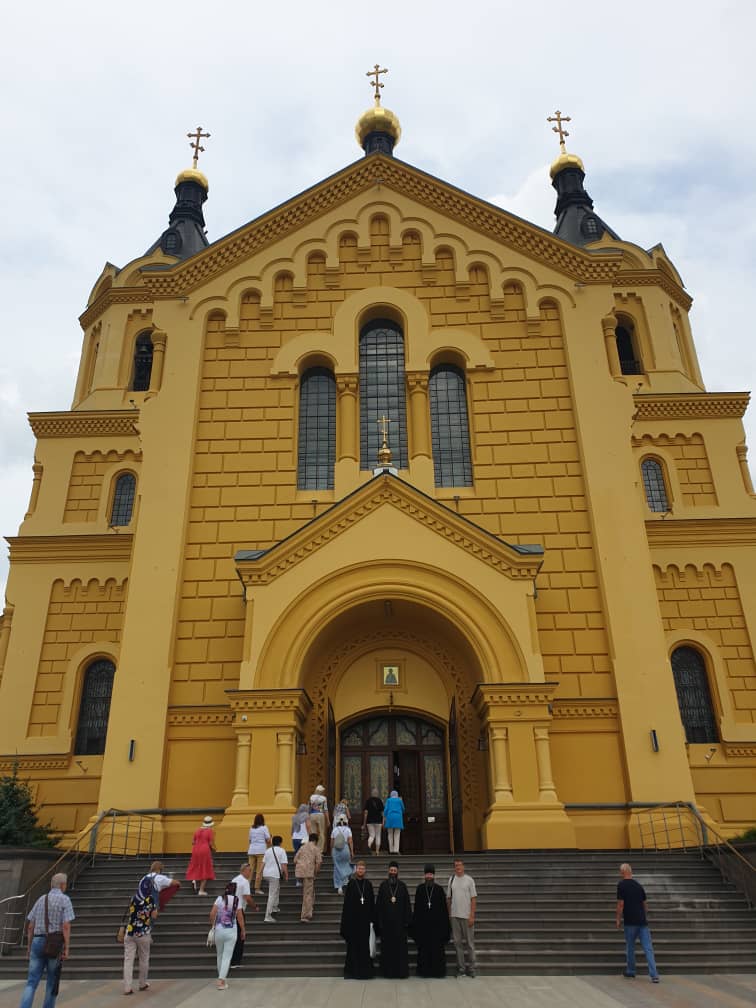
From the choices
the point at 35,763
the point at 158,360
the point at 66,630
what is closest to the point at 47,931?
the point at 35,763

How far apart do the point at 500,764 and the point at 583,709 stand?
2625 millimetres

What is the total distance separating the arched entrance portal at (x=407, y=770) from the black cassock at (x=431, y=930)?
7.07m

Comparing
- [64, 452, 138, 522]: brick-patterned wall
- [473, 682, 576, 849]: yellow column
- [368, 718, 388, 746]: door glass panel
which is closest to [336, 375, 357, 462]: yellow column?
[368, 718, 388, 746]: door glass panel

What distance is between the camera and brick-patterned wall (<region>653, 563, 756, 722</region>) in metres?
22.0

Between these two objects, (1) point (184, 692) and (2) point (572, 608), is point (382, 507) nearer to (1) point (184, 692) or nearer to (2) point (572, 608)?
(2) point (572, 608)

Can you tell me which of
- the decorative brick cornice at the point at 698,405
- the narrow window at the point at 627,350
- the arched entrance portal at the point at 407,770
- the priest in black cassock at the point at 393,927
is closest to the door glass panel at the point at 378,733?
the arched entrance portal at the point at 407,770

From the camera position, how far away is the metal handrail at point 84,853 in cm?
1234

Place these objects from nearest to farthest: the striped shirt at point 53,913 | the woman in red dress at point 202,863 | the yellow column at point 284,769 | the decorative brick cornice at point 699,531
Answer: the striped shirt at point 53,913
the woman in red dress at point 202,863
the yellow column at point 284,769
the decorative brick cornice at point 699,531

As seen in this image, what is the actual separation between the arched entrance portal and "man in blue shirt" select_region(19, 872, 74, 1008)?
977 centimetres

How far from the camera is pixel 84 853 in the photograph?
14938 mm

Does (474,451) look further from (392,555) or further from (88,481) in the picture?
(88,481)

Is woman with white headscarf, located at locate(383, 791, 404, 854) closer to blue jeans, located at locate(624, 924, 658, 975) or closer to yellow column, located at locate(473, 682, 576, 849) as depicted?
yellow column, located at locate(473, 682, 576, 849)

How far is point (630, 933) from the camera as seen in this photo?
1042 cm

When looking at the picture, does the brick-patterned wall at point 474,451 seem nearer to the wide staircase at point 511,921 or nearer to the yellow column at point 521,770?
the yellow column at point 521,770
